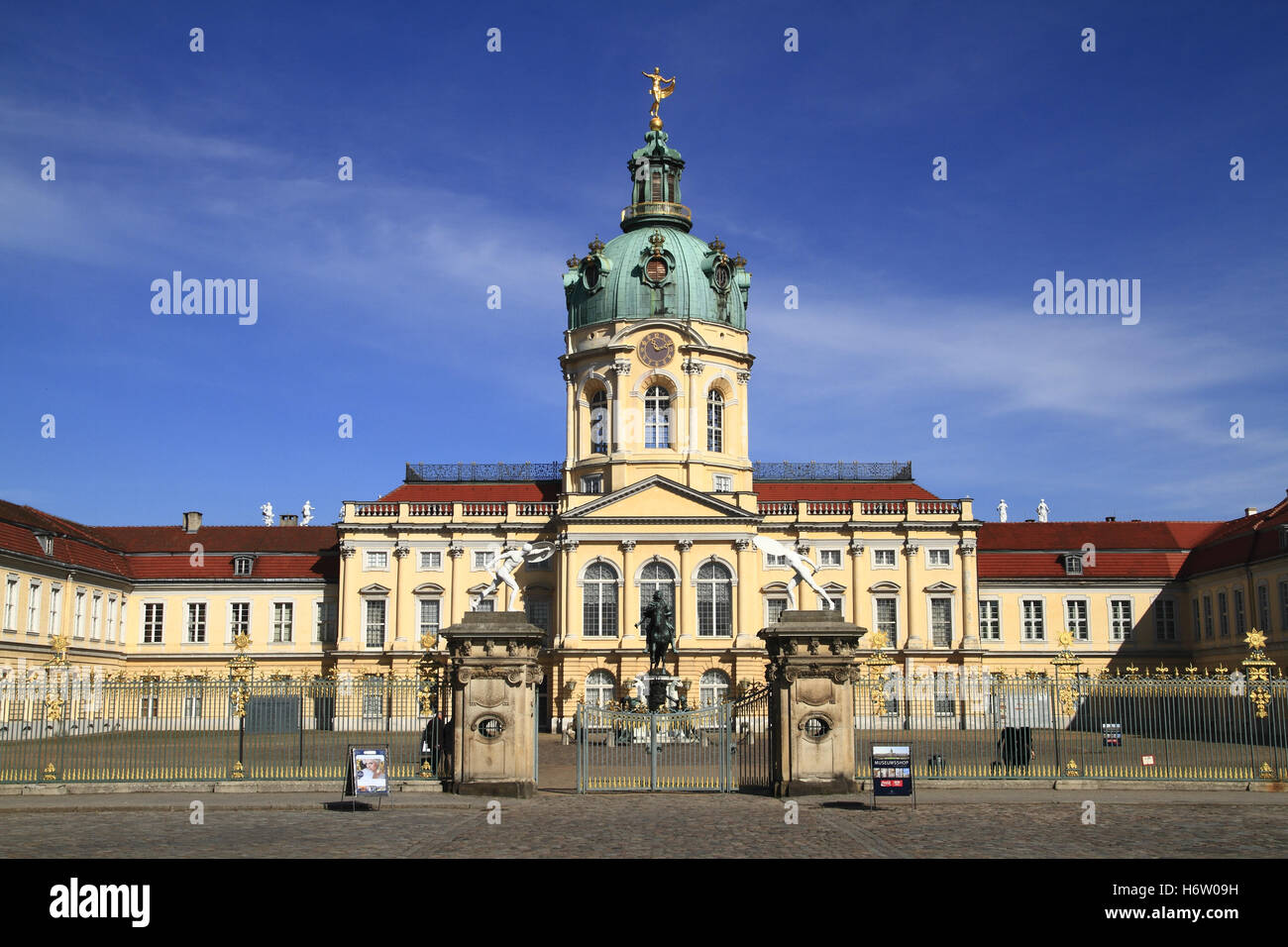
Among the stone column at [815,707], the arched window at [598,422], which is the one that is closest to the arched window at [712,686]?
the arched window at [598,422]

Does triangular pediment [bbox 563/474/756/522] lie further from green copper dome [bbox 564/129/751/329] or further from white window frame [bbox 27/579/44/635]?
white window frame [bbox 27/579/44/635]

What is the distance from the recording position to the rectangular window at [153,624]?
71.3 m

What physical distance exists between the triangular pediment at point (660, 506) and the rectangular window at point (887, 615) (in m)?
9.43

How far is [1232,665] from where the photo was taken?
209 feet

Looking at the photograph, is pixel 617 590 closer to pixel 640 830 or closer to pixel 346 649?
pixel 346 649

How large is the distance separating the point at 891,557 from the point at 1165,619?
1584 centimetres

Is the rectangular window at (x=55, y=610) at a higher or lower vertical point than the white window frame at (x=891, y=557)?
lower

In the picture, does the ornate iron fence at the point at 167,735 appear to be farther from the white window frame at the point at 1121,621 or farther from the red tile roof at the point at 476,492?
the white window frame at the point at 1121,621

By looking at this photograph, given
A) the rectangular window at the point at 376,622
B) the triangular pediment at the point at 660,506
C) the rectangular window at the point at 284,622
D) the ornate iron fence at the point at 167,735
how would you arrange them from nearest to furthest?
the ornate iron fence at the point at 167,735 → the triangular pediment at the point at 660,506 → the rectangular window at the point at 376,622 → the rectangular window at the point at 284,622

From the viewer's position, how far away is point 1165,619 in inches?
2778

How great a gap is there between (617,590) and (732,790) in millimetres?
36962

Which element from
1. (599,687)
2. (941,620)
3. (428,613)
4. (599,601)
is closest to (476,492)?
(428,613)

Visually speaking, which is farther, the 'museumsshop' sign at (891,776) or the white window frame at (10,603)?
the white window frame at (10,603)
